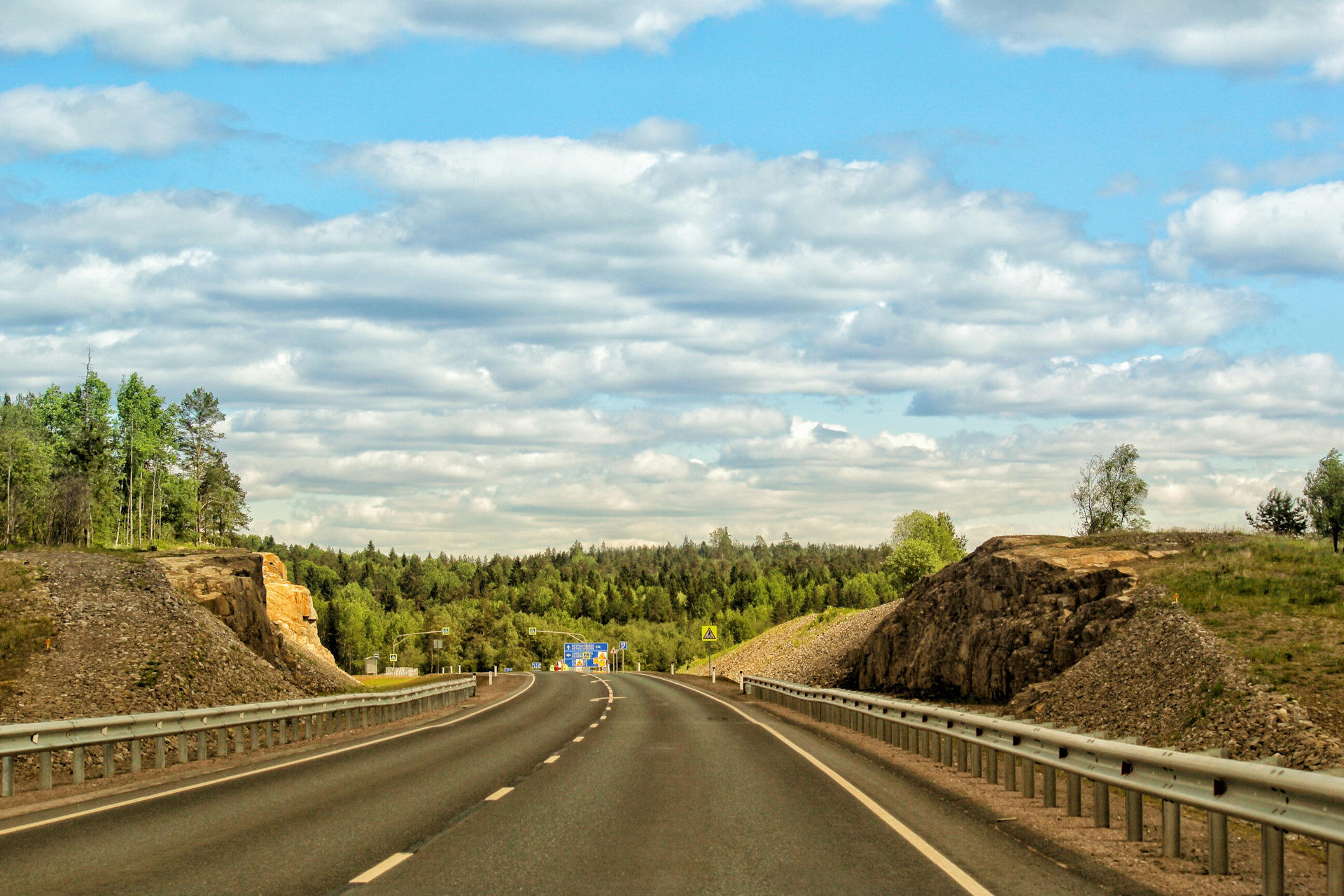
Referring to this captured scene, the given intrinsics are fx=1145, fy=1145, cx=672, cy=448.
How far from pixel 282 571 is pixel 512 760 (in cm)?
5281

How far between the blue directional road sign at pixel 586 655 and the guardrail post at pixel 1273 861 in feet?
389

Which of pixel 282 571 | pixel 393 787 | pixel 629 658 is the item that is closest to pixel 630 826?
pixel 393 787

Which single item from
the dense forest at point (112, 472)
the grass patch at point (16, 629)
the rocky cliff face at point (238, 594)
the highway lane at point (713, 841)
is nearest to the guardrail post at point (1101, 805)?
the highway lane at point (713, 841)

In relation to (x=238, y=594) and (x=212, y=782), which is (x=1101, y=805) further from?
(x=238, y=594)

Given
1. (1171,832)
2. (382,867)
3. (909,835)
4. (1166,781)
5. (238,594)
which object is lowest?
(909,835)

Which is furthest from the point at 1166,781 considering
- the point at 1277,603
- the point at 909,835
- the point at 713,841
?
the point at 1277,603

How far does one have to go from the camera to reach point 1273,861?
7492mm

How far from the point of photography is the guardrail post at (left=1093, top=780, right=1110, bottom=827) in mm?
10750

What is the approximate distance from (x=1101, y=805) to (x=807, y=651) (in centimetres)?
6457

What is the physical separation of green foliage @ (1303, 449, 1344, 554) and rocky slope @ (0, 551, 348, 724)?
317 ft

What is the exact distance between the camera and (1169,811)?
9.34m

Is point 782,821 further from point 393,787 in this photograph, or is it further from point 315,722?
point 315,722

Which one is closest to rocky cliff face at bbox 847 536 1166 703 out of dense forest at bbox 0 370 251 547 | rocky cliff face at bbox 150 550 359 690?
→ rocky cliff face at bbox 150 550 359 690

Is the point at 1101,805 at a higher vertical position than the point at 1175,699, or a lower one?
higher
